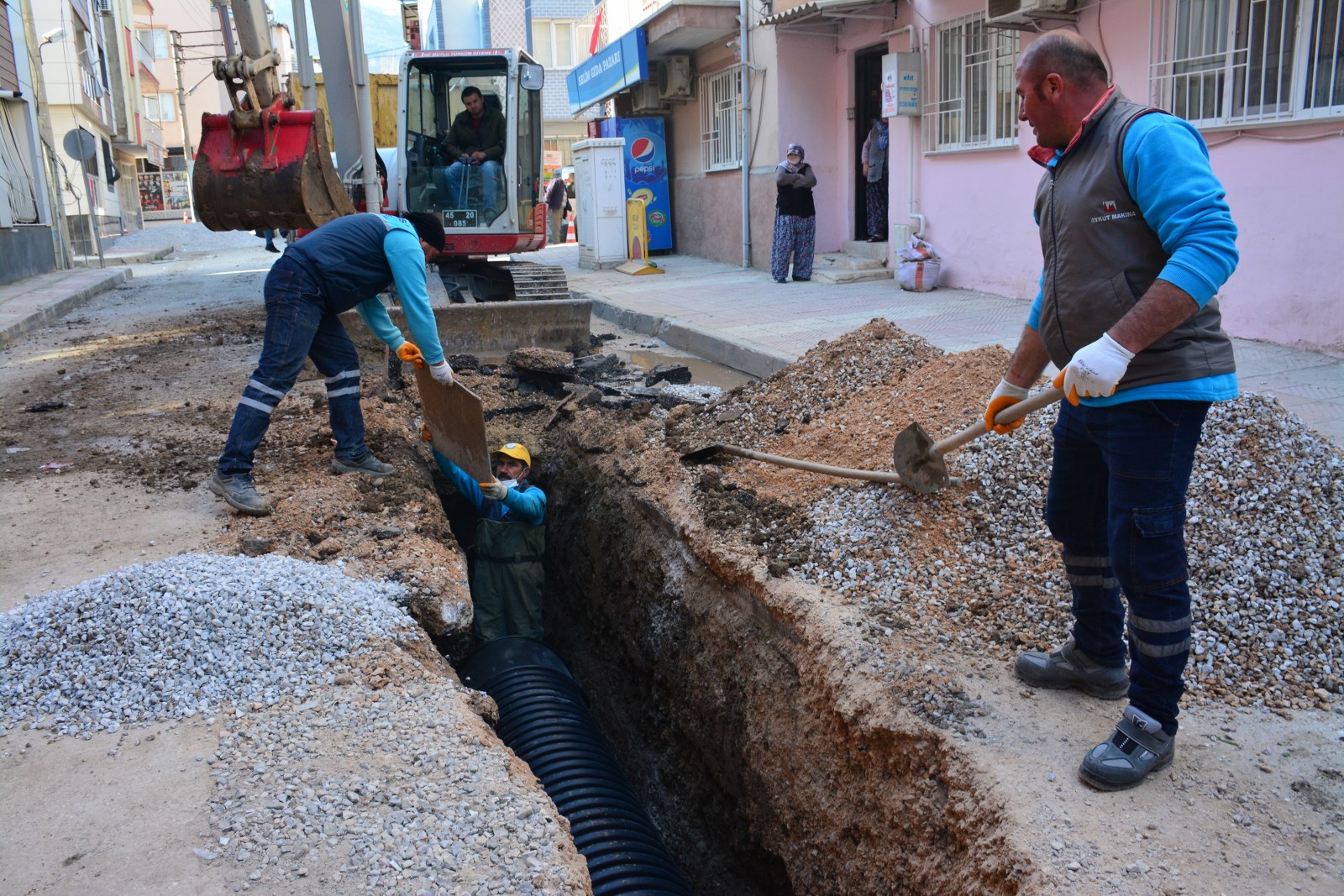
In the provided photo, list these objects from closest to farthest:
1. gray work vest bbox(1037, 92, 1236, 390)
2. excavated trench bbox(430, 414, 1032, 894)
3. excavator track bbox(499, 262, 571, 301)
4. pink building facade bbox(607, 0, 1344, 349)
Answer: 1. gray work vest bbox(1037, 92, 1236, 390)
2. excavated trench bbox(430, 414, 1032, 894)
3. pink building facade bbox(607, 0, 1344, 349)
4. excavator track bbox(499, 262, 571, 301)

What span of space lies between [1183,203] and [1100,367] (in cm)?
41

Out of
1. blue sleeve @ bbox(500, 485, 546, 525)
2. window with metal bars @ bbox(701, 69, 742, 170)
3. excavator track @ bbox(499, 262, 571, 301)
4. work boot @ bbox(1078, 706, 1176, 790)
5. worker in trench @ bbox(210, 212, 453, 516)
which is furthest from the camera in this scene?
window with metal bars @ bbox(701, 69, 742, 170)

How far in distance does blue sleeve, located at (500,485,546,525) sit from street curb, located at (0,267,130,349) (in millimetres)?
7297

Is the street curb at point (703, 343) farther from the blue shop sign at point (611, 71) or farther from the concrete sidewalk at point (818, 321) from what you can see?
the blue shop sign at point (611, 71)

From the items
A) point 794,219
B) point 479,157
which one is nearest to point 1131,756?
point 479,157

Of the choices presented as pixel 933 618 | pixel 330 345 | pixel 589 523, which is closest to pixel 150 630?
pixel 330 345

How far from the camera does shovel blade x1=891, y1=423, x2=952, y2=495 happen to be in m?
3.97

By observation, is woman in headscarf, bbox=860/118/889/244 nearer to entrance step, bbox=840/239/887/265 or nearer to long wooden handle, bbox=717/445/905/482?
entrance step, bbox=840/239/887/265

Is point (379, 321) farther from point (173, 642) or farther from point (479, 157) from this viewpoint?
point (479, 157)

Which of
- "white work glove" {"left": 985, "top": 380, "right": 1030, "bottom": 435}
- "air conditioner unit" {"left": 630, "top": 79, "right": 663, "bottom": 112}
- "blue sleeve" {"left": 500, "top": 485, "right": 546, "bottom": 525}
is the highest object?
"air conditioner unit" {"left": 630, "top": 79, "right": 663, "bottom": 112}

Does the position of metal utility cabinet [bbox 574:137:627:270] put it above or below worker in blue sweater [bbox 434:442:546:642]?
above

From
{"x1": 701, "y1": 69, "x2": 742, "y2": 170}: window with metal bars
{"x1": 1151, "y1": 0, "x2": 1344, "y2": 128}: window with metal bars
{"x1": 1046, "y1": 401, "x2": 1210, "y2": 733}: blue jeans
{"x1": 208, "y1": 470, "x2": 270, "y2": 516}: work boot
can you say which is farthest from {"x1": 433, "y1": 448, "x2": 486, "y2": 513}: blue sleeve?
{"x1": 701, "y1": 69, "x2": 742, "y2": 170}: window with metal bars

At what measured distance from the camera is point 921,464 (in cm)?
400

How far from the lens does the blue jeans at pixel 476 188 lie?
11023mm
